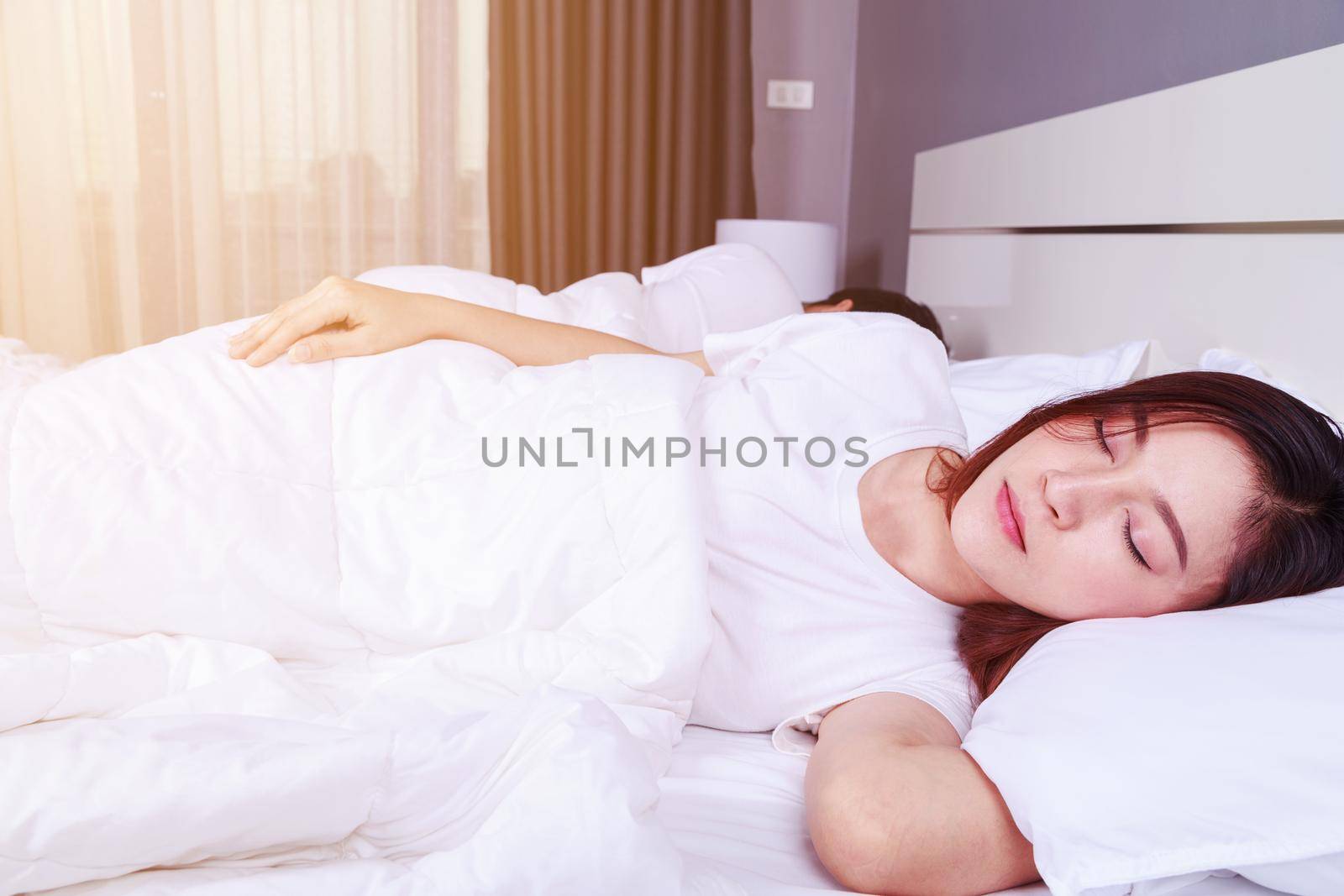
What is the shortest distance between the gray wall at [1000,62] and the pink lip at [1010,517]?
2.72 ft

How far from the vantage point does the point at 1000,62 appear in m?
2.30

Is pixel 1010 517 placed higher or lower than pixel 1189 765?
higher

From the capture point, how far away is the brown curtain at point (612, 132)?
10.4 feet

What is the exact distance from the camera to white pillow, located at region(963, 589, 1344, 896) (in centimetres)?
69

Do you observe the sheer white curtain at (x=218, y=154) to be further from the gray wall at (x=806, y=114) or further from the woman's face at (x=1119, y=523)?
the woman's face at (x=1119, y=523)

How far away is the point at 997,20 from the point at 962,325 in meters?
0.80

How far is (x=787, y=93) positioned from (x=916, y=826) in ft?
10.9

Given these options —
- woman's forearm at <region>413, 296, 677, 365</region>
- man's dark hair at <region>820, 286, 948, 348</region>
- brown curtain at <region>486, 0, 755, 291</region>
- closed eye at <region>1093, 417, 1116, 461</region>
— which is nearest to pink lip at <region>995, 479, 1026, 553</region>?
closed eye at <region>1093, 417, 1116, 461</region>

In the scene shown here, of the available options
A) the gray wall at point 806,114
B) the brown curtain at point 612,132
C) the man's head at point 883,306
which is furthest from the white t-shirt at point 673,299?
the gray wall at point 806,114

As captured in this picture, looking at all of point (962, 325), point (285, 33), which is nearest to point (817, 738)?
point (962, 325)

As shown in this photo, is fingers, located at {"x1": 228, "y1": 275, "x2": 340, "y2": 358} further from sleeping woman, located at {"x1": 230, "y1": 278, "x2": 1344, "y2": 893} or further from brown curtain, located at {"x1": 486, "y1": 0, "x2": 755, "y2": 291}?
brown curtain, located at {"x1": 486, "y1": 0, "x2": 755, "y2": 291}

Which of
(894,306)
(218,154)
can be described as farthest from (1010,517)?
(218,154)

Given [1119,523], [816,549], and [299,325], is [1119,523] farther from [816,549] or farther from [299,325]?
[299,325]

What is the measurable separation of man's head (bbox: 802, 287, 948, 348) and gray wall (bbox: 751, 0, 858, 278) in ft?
5.03
